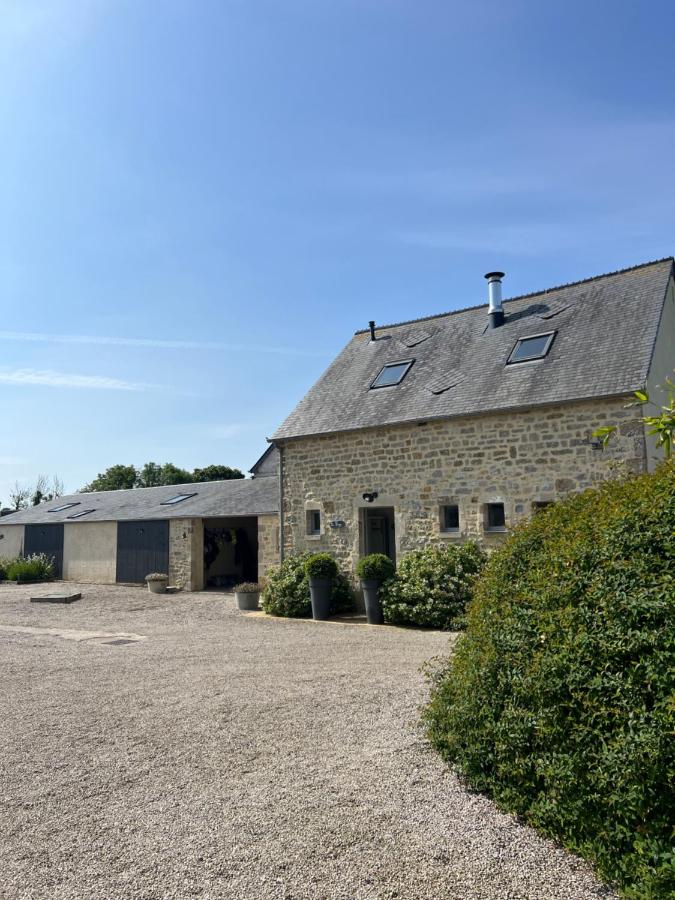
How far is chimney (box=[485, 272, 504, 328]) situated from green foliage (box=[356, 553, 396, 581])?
583cm

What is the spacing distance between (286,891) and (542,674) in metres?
1.61

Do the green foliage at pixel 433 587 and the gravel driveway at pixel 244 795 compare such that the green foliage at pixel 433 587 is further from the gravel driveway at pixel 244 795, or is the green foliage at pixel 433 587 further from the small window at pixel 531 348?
the small window at pixel 531 348

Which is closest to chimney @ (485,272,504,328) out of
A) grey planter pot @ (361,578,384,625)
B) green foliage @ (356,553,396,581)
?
green foliage @ (356,553,396,581)

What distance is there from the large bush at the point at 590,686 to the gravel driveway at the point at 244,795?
0.25m

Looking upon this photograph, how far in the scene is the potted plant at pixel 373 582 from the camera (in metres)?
12.4

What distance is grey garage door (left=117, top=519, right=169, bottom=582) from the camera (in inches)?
848

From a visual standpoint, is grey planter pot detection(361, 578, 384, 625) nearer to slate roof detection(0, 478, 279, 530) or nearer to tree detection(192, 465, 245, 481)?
slate roof detection(0, 478, 279, 530)

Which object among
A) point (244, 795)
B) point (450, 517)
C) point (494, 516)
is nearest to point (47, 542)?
point (450, 517)

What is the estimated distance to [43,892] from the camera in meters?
3.15

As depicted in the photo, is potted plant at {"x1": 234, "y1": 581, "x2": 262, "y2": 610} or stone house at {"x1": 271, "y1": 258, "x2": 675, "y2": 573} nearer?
stone house at {"x1": 271, "y1": 258, "x2": 675, "y2": 573}

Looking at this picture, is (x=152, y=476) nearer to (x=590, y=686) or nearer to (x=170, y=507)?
(x=170, y=507)

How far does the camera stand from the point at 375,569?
12.4 m

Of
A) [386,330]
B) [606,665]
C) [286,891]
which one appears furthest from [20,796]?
[386,330]

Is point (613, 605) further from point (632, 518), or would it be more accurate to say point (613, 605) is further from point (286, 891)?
point (286, 891)
